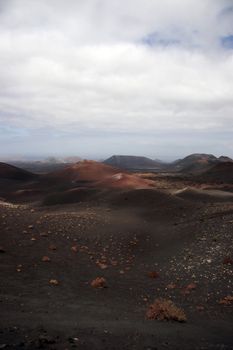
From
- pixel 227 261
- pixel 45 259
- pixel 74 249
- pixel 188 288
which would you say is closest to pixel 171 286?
pixel 188 288

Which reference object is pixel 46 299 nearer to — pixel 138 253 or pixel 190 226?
pixel 138 253

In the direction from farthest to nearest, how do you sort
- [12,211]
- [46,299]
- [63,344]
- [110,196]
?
1. [110,196]
2. [12,211]
3. [46,299]
4. [63,344]

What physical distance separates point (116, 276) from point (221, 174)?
5363 centimetres

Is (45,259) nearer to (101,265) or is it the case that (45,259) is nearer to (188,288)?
(101,265)

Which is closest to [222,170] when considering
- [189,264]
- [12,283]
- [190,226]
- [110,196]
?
[110,196]

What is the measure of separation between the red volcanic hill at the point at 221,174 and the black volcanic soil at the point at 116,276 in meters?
37.8

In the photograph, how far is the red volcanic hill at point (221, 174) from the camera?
62.0 meters

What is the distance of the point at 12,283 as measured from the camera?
12.9 m

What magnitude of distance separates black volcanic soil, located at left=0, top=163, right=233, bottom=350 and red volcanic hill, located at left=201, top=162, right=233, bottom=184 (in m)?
37.8

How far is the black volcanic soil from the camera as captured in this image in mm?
8906

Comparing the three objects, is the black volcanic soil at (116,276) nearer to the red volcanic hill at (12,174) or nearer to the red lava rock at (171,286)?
the red lava rock at (171,286)

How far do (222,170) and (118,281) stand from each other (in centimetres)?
5664

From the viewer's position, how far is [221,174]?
66.0 meters

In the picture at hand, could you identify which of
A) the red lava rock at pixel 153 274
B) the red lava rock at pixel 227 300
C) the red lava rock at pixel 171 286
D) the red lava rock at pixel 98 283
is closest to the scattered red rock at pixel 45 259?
the red lava rock at pixel 98 283
